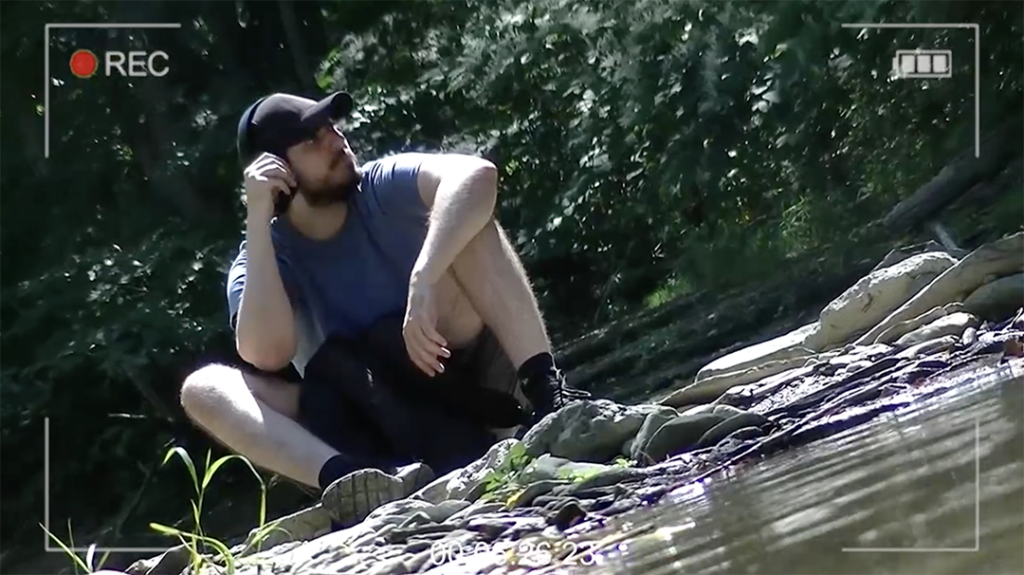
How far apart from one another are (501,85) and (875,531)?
8.62 ft

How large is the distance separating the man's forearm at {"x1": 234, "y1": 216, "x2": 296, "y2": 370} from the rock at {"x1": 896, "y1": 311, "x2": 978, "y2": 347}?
88 centimetres

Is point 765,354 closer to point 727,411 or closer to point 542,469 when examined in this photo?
point 727,411

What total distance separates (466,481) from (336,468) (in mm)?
250

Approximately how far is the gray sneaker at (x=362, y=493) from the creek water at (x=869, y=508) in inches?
16.4

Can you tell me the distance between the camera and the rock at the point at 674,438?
1767 mm

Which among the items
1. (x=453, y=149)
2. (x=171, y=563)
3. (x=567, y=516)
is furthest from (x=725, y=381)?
(x=453, y=149)

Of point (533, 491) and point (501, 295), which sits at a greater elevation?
point (501, 295)

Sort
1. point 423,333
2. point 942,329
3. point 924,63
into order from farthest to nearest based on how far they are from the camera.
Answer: point 924,63, point 942,329, point 423,333

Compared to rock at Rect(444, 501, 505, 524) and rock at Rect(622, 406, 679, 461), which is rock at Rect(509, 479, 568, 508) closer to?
rock at Rect(444, 501, 505, 524)

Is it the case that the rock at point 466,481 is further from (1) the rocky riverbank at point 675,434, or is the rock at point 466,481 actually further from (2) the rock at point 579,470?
(2) the rock at point 579,470

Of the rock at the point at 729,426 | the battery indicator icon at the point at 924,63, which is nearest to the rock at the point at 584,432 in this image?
the rock at the point at 729,426

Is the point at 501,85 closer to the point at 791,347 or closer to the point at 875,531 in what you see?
the point at 791,347

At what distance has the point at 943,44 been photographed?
9.39ft

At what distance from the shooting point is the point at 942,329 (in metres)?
2.07
